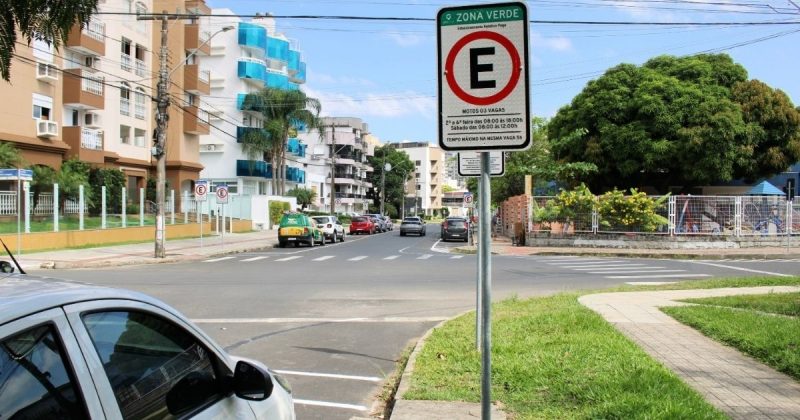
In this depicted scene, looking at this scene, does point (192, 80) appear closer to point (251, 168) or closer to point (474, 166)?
point (251, 168)

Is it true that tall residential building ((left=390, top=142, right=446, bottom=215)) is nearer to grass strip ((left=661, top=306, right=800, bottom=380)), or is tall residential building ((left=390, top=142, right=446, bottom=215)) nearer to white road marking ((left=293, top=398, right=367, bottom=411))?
grass strip ((left=661, top=306, right=800, bottom=380))

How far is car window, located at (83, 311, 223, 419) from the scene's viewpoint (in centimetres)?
216

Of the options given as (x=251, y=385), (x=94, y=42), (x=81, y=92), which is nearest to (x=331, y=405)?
(x=251, y=385)

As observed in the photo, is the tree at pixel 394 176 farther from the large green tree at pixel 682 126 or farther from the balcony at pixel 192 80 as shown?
the large green tree at pixel 682 126

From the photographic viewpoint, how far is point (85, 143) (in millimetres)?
33406

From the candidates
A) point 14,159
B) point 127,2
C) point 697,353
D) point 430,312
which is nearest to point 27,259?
point 14,159

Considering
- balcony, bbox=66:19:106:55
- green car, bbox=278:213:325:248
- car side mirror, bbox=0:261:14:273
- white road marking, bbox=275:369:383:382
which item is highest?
balcony, bbox=66:19:106:55

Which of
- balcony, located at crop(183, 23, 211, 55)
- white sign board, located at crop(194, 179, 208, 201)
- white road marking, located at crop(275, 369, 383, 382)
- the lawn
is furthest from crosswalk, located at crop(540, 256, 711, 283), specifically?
balcony, located at crop(183, 23, 211, 55)

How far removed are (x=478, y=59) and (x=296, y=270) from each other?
51.7 ft

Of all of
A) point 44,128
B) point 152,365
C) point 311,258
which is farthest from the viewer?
point 44,128

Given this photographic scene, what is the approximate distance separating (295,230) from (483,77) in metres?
28.8

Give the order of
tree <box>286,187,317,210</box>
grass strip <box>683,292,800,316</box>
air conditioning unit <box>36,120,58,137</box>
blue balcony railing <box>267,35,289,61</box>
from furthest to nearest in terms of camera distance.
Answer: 1. tree <box>286,187,317,210</box>
2. blue balcony railing <box>267,35,289,61</box>
3. air conditioning unit <box>36,120,58,137</box>
4. grass strip <box>683,292,800,316</box>

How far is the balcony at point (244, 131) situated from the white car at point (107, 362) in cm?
5181

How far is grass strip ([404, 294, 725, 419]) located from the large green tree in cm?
2777
